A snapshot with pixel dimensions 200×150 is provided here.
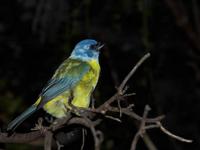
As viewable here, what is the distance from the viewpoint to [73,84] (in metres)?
3.62

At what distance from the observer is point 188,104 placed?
6.52 meters

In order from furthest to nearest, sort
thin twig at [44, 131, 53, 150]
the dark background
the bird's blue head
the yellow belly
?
the dark background
the bird's blue head
the yellow belly
thin twig at [44, 131, 53, 150]

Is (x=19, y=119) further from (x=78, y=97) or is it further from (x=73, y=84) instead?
(x=73, y=84)

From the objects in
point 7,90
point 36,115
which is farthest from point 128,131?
point 36,115

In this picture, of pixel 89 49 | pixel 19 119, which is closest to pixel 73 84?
pixel 89 49

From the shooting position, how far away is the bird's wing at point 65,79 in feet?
11.7

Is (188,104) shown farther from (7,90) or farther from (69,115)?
(69,115)

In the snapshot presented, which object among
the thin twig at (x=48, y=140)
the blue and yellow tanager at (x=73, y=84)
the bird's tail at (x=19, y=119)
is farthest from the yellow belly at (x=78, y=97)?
the thin twig at (x=48, y=140)

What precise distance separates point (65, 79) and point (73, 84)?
0.36 ft

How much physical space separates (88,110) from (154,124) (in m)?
0.36

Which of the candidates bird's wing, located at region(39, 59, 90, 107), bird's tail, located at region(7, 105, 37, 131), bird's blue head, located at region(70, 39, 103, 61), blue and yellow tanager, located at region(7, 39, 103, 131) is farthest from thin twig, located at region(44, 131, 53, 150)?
bird's blue head, located at region(70, 39, 103, 61)

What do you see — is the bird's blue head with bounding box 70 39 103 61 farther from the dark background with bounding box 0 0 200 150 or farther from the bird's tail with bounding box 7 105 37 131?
the dark background with bounding box 0 0 200 150

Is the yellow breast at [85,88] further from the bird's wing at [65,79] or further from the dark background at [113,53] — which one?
the dark background at [113,53]

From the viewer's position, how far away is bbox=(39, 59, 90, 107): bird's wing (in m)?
3.57
